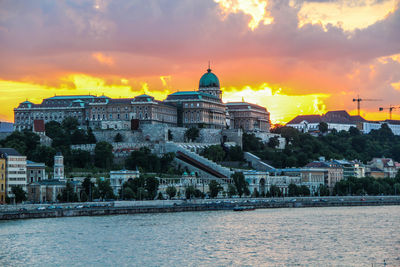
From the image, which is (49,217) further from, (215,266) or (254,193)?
(254,193)

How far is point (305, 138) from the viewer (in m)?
176

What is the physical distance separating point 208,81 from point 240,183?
163 ft

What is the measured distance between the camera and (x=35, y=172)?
4584 inches

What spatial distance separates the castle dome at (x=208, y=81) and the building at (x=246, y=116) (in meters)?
6.05

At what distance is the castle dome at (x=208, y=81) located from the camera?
180 m

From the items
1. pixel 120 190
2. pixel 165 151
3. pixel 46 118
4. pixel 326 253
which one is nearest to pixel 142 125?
pixel 165 151

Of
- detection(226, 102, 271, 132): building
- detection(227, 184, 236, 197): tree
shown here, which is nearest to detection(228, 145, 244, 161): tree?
detection(227, 184, 236, 197): tree

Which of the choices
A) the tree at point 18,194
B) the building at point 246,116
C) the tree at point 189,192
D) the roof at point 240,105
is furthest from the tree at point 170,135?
the tree at point 18,194

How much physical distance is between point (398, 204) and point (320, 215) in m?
31.8

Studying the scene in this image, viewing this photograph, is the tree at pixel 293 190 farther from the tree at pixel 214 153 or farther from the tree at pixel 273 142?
the tree at pixel 273 142

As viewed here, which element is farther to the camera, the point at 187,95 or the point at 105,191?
the point at 187,95

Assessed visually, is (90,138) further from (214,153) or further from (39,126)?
(214,153)

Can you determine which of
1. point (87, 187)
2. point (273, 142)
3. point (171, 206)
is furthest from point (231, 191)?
point (273, 142)

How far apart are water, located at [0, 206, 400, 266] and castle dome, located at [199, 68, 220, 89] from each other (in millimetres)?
80530
